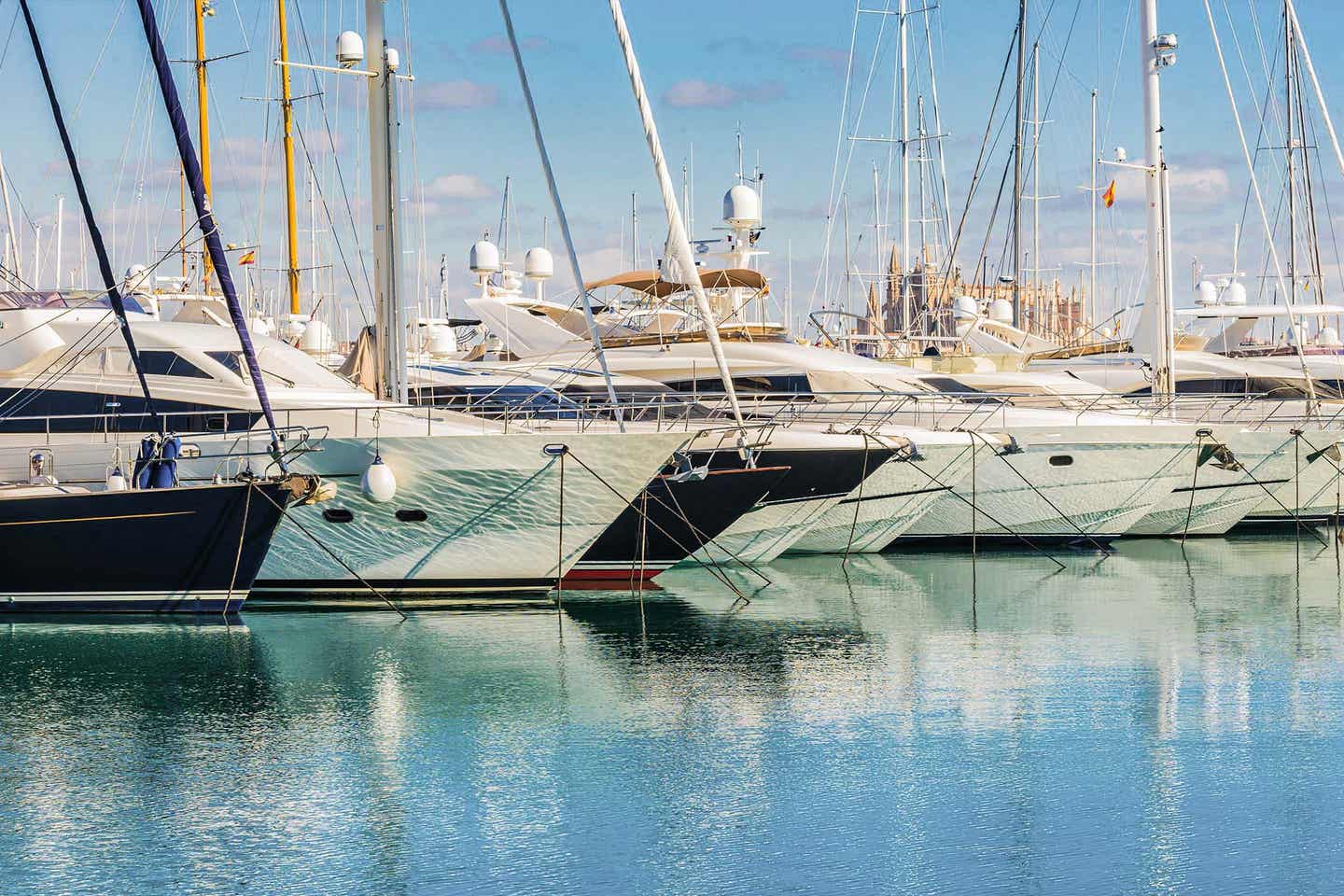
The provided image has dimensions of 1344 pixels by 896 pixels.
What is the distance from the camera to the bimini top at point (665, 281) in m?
28.1

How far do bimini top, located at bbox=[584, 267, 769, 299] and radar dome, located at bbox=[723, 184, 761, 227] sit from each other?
8.55 feet

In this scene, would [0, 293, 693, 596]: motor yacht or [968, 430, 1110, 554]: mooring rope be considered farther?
[968, 430, 1110, 554]: mooring rope

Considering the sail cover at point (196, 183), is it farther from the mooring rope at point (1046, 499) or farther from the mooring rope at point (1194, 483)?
the mooring rope at point (1194, 483)

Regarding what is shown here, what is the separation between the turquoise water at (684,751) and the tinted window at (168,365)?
11.7ft

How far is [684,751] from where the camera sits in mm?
11781

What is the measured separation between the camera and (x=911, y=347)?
3681 cm

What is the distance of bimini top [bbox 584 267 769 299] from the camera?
92.3 ft

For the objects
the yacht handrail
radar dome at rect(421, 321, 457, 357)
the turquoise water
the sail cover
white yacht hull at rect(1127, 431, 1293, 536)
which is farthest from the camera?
radar dome at rect(421, 321, 457, 357)

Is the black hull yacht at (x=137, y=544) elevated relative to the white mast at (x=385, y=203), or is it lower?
lower

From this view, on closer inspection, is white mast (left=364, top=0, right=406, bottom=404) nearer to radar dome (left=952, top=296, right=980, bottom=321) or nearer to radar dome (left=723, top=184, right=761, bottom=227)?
radar dome (left=723, top=184, right=761, bottom=227)

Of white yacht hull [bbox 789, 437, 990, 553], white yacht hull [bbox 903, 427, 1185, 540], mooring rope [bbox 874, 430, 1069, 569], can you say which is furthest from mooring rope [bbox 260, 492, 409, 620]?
white yacht hull [bbox 903, 427, 1185, 540]

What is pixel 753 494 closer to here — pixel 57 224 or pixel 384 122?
pixel 384 122

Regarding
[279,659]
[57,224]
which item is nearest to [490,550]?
[279,659]

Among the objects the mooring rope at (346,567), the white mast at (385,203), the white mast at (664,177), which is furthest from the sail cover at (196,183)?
the white mast at (664,177)
